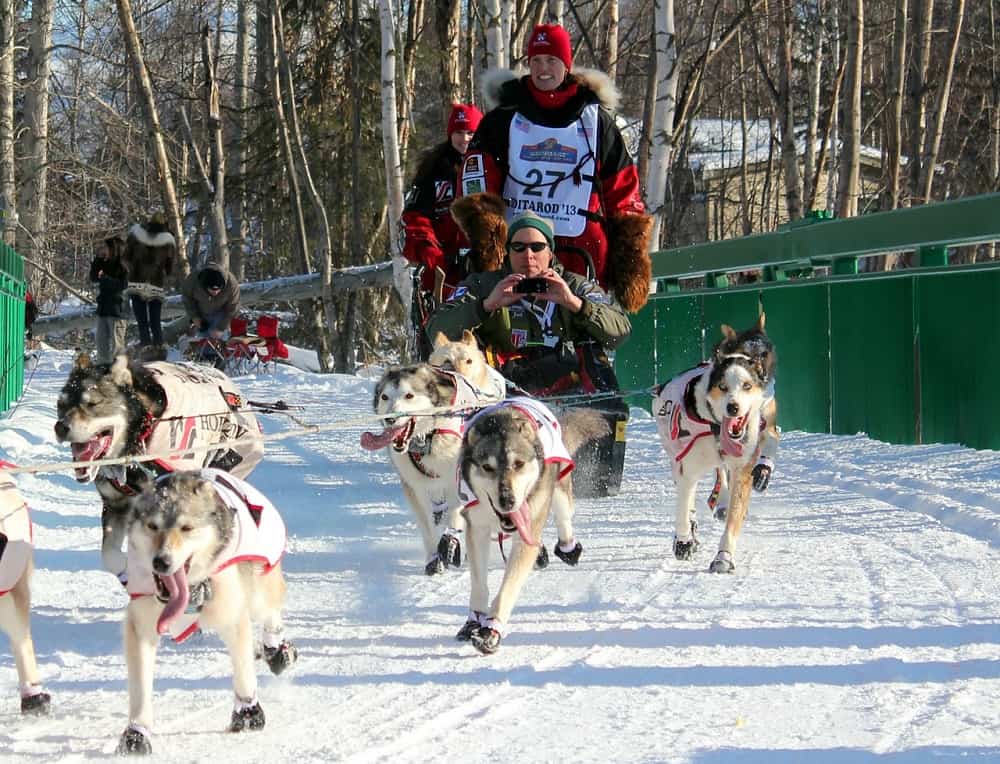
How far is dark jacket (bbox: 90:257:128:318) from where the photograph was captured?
1694 centimetres

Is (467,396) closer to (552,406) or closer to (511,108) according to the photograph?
(552,406)

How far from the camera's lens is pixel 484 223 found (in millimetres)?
6855

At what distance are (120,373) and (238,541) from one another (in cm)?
152

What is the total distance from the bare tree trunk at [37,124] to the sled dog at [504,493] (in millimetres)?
14733

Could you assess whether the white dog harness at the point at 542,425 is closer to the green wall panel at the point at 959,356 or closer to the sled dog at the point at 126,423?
the sled dog at the point at 126,423

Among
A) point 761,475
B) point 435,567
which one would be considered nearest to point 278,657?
point 435,567

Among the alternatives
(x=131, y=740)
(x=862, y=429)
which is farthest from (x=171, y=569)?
(x=862, y=429)

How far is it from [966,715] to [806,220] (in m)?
7.33

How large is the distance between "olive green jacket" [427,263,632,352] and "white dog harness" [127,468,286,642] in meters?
3.00

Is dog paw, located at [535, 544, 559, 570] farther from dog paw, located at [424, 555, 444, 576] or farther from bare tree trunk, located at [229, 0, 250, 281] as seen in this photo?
bare tree trunk, located at [229, 0, 250, 281]

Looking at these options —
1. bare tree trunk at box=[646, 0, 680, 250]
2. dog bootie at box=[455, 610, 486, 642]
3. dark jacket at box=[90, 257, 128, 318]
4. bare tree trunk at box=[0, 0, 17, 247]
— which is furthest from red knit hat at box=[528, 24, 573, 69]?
bare tree trunk at box=[0, 0, 17, 247]

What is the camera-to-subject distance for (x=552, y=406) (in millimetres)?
6398

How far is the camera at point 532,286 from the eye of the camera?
6316 mm

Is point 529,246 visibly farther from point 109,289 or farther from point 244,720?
point 109,289
